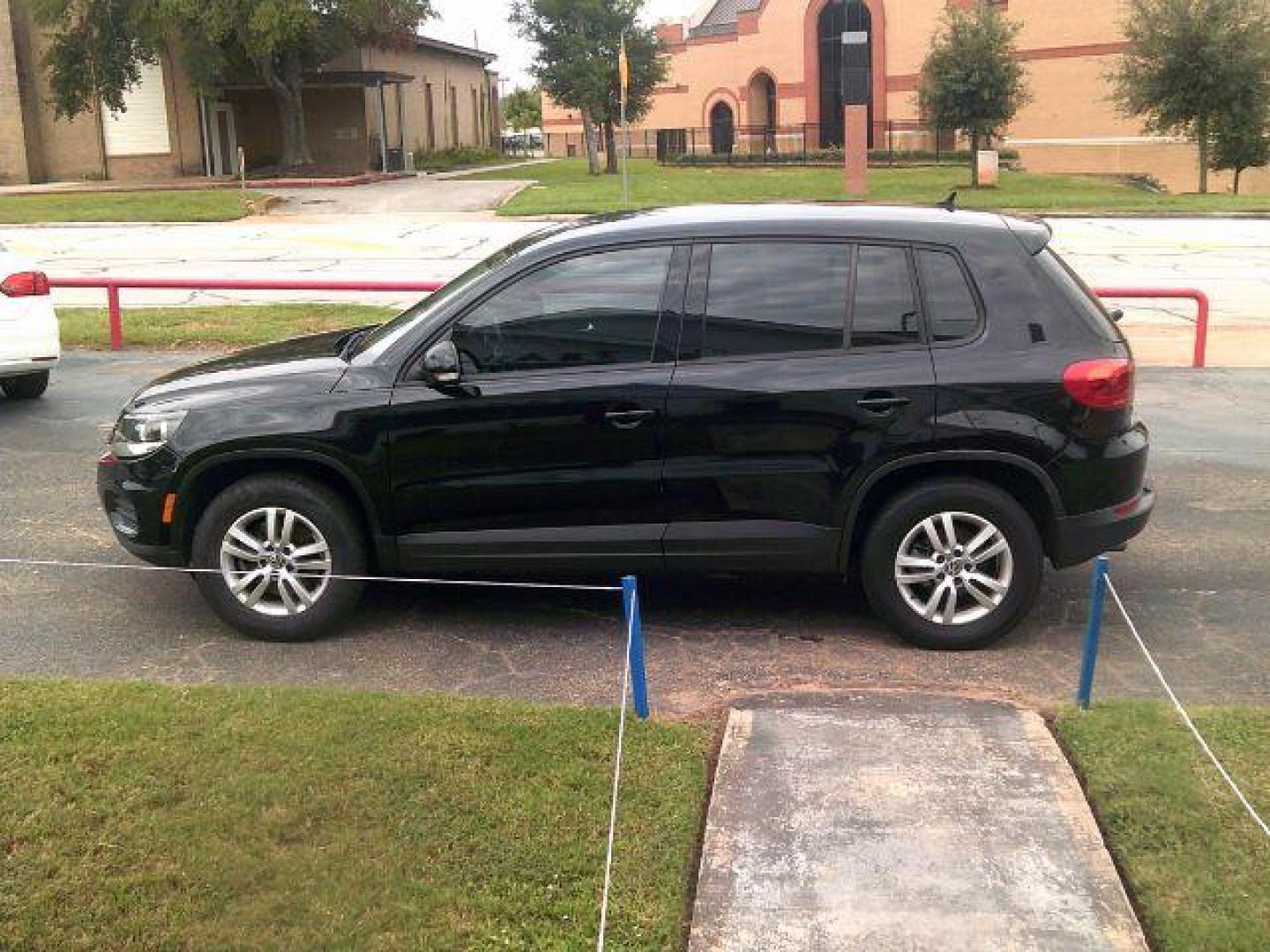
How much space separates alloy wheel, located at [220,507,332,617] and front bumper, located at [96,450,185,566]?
0.26 metres

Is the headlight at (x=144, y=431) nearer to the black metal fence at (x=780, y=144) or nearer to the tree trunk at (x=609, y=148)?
the black metal fence at (x=780, y=144)

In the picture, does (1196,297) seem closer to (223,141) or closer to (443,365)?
(443,365)

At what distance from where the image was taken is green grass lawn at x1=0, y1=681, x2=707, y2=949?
352cm

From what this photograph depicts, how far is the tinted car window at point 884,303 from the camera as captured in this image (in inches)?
214

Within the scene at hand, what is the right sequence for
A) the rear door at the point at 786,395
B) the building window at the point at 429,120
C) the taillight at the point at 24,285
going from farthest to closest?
the building window at the point at 429,120, the taillight at the point at 24,285, the rear door at the point at 786,395

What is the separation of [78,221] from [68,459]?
27175 millimetres

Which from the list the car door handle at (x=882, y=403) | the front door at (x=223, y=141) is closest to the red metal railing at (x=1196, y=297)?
the car door handle at (x=882, y=403)

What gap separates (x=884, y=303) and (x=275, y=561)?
8.95 ft

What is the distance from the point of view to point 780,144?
211 feet

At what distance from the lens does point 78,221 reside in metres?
33.5

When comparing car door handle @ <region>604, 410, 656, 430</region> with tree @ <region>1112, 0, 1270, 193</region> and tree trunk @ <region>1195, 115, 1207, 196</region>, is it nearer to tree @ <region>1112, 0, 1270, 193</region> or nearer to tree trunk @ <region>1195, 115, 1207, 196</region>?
tree @ <region>1112, 0, 1270, 193</region>

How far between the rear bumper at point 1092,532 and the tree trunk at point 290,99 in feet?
139

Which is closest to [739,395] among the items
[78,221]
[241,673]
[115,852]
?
[241,673]

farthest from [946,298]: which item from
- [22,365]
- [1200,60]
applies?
[1200,60]
